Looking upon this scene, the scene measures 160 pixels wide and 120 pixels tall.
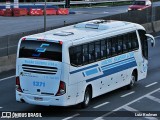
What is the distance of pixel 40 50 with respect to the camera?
18422 mm

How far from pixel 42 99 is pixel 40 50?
1716mm

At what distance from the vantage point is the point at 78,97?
61.9 ft

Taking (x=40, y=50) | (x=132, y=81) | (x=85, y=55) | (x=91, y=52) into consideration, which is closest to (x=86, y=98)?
(x=85, y=55)

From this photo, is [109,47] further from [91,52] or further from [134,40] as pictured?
[134,40]

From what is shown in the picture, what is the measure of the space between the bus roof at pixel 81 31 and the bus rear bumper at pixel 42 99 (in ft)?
6.63

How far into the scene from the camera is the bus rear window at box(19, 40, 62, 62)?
18.2m

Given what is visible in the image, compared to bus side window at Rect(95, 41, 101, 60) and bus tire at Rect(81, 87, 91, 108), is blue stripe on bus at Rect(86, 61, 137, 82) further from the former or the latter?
bus side window at Rect(95, 41, 101, 60)

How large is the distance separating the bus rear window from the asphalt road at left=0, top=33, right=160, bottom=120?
2055 millimetres

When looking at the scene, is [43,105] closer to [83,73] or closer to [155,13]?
[83,73]

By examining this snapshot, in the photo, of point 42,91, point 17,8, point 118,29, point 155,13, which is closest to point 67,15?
point 17,8

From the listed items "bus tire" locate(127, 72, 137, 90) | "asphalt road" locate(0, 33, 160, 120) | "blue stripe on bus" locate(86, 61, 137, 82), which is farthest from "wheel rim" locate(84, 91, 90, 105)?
"bus tire" locate(127, 72, 137, 90)

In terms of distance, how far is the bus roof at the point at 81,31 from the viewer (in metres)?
18.8

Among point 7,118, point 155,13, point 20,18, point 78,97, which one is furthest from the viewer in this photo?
point 20,18

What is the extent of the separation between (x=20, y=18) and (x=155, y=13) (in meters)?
18.9
